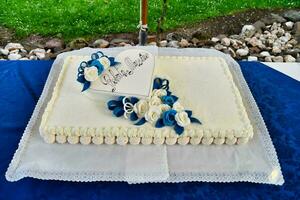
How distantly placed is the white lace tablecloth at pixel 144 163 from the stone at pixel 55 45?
126 centimetres

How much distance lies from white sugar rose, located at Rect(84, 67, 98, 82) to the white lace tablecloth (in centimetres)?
17

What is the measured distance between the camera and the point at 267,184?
934 millimetres

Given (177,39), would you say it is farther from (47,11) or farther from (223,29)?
(47,11)

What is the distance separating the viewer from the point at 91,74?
3.38ft

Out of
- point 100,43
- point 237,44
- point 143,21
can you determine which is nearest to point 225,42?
point 237,44

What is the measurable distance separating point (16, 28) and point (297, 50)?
148 cm

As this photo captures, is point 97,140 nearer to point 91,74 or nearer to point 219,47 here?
point 91,74

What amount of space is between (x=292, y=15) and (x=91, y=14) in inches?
45.3

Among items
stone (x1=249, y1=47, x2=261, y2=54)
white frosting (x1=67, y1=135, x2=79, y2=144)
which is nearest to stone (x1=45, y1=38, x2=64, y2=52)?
stone (x1=249, y1=47, x2=261, y2=54)

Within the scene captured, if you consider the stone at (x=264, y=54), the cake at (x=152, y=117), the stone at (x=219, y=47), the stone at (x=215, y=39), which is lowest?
the stone at (x=264, y=54)

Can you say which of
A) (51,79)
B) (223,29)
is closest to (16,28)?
(223,29)

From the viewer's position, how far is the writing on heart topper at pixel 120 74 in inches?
40.4

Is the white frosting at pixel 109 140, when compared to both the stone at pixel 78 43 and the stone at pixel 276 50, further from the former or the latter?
the stone at pixel 276 50

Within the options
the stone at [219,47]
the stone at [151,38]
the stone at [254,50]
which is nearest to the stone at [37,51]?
the stone at [151,38]
